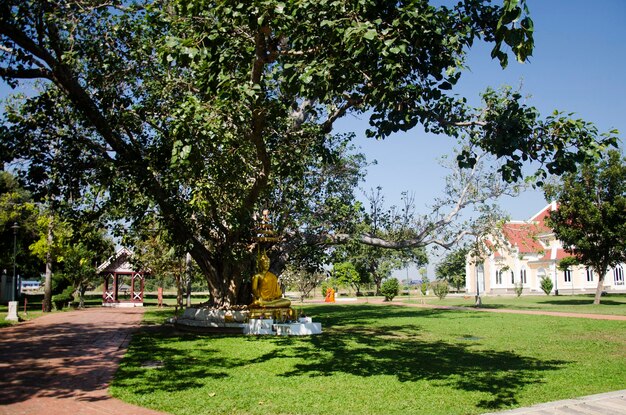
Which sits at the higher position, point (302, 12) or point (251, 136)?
point (302, 12)

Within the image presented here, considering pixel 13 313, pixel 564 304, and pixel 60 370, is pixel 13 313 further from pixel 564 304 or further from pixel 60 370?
pixel 564 304

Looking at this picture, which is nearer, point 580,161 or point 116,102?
point 580,161

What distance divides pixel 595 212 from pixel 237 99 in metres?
26.9

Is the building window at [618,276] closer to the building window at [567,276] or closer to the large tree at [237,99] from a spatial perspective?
the building window at [567,276]

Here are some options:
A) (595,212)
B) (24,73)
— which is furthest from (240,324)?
(595,212)

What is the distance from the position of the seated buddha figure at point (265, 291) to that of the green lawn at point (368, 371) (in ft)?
5.25

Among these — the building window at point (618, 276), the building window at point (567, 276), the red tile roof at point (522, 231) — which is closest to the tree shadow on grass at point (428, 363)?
the red tile roof at point (522, 231)

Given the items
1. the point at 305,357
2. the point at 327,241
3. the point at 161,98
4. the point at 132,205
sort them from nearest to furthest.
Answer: the point at 305,357
the point at 161,98
the point at 132,205
the point at 327,241

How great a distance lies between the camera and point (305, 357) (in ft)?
35.2

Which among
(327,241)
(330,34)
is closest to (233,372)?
(330,34)

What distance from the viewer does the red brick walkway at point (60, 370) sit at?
6848 mm

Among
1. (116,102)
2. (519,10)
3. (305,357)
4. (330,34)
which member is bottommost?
(305,357)

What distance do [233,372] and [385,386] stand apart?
9.15 ft

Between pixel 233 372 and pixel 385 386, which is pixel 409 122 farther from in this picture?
pixel 233 372
